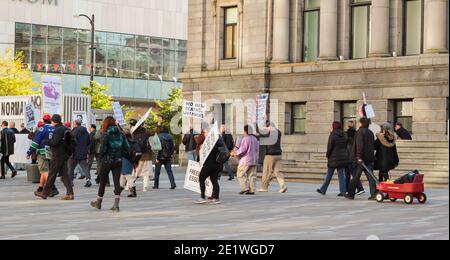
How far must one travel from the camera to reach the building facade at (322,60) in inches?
1468

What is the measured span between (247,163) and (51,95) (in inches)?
336

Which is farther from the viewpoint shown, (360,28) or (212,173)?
(360,28)

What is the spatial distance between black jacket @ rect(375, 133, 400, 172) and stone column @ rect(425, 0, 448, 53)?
14.3 metres

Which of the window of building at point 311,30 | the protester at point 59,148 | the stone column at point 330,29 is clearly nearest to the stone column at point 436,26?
the stone column at point 330,29

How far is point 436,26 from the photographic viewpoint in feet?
121

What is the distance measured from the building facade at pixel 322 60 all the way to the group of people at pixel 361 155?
12.2 metres

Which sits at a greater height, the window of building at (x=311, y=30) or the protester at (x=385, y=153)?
the window of building at (x=311, y=30)

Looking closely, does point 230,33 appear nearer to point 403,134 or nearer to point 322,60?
point 322,60

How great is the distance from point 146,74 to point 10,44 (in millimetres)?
13163

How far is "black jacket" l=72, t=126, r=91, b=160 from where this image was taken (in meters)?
28.2

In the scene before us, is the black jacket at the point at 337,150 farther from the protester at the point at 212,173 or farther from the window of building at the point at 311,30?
the window of building at the point at 311,30

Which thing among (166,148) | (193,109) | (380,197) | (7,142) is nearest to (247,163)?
(166,148)

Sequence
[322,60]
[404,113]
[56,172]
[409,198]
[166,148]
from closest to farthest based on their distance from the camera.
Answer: [409,198], [56,172], [166,148], [404,113], [322,60]
